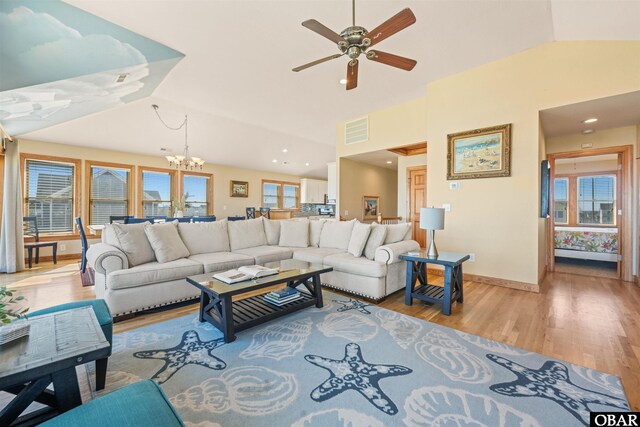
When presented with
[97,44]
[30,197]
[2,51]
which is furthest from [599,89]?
[30,197]

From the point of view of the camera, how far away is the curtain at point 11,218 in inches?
176

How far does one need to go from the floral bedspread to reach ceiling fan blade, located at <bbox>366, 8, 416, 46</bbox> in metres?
6.46

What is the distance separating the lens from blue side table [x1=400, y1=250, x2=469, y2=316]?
281 cm

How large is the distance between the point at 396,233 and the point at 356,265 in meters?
0.83

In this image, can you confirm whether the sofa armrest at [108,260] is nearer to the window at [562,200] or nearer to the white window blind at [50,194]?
the white window blind at [50,194]

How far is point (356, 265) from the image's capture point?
3.23 metres

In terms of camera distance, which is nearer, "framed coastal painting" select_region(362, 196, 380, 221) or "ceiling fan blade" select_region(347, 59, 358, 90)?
"ceiling fan blade" select_region(347, 59, 358, 90)

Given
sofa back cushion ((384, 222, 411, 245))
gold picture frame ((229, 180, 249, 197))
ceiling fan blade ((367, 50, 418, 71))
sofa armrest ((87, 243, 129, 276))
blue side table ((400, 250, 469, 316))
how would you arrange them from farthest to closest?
gold picture frame ((229, 180, 249, 197)) → sofa back cushion ((384, 222, 411, 245)) → blue side table ((400, 250, 469, 316)) → sofa armrest ((87, 243, 129, 276)) → ceiling fan blade ((367, 50, 418, 71))

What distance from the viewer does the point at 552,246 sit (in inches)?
192

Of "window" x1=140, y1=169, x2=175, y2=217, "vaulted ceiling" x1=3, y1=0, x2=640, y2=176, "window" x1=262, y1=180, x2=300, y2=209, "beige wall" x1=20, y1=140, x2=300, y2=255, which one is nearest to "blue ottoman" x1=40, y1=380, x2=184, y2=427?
"vaulted ceiling" x1=3, y1=0, x2=640, y2=176

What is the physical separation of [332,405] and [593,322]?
9.54 ft

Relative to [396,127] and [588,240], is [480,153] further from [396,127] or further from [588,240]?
[588,240]

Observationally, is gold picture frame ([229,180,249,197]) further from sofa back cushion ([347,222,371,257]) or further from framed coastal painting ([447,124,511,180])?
framed coastal painting ([447,124,511,180])

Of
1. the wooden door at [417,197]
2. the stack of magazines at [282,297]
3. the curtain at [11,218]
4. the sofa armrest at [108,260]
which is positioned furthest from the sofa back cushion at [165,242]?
the wooden door at [417,197]
